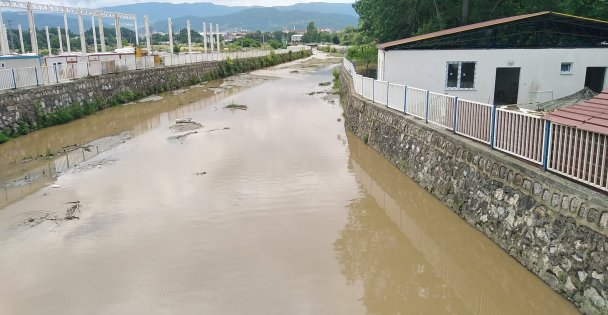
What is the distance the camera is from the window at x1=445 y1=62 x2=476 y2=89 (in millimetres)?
16938

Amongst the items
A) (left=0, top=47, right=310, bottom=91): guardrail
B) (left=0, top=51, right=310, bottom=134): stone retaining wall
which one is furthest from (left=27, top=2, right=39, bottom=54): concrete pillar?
(left=0, top=51, right=310, bottom=134): stone retaining wall

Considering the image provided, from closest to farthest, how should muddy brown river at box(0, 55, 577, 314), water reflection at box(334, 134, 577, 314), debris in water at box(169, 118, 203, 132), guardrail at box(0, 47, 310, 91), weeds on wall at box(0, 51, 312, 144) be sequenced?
water reflection at box(334, 134, 577, 314) → muddy brown river at box(0, 55, 577, 314) → weeds on wall at box(0, 51, 312, 144) → guardrail at box(0, 47, 310, 91) → debris in water at box(169, 118, 203, 132)

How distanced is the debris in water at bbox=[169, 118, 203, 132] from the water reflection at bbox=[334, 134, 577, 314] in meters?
11.3

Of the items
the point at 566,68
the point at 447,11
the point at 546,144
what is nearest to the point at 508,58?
the point at 566,68

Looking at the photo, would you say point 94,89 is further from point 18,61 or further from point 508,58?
point 508,58

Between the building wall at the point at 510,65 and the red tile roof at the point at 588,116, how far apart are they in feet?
30.8

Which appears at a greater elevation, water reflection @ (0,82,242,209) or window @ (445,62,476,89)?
window @ (445,62,476,89)

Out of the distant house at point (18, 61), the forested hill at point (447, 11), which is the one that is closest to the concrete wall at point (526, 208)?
the forested hill at point (447, 11)

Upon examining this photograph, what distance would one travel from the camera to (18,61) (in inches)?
826

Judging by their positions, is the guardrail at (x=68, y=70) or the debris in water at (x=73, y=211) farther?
the guardrail at (x=68, y=70)

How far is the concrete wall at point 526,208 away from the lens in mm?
6273

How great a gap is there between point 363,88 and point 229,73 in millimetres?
31075

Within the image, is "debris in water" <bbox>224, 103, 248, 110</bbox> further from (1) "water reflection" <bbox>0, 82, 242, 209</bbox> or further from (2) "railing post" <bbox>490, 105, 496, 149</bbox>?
(2) "railing post" <bbox>490, 105, 496, 149</bbox>

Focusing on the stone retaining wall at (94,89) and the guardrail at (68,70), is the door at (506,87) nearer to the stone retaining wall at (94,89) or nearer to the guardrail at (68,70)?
the stone retaining wall at (94,89)
